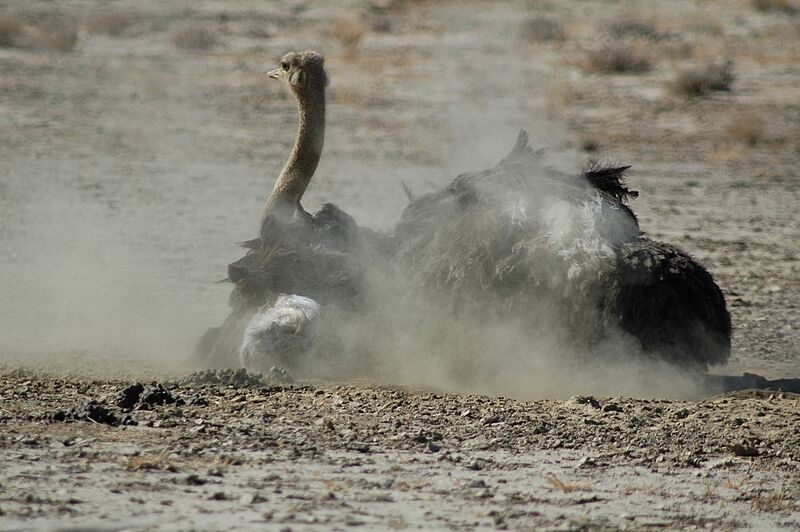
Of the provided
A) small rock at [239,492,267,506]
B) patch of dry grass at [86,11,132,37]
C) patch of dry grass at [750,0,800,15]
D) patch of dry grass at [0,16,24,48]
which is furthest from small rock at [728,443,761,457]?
patch of dry grass at [750,0,800,15]

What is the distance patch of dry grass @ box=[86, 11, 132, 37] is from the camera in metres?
22.6

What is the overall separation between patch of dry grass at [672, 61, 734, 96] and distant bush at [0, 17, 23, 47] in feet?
30.8

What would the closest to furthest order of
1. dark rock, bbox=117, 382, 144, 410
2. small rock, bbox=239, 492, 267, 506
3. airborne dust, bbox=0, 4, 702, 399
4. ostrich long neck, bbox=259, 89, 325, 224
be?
small rock, bbox=239, 492, 267, 506, dark rock, bbox=117, 382, 144, 410, airborne dust, bbox=0, 4, 702, 399, ostrich long neck, bbox=259, 89, 325, 224

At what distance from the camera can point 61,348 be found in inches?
329

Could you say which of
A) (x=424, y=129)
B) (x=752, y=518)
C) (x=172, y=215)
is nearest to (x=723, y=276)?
(x=172, y=215)

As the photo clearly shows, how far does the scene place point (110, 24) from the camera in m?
23.0

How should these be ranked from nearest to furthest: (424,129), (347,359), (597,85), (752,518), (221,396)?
(752,518) → (221,396) → (347,359) → (424,129) → (597,85)

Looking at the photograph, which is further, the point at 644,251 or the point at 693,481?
the point at 644,251

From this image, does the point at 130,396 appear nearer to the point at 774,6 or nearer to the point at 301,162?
the point at 301,162

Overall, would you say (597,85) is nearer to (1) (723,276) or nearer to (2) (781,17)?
(2) (781,17)

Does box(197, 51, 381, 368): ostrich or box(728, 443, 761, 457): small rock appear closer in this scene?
box(728, 443, 761, 457): small rock

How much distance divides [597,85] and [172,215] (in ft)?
28.7

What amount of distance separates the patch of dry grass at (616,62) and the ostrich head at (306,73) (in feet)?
39.3

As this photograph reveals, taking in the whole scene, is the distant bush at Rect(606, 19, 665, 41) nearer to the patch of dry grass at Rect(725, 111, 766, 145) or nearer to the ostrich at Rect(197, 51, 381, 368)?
the patch of dry grass at Rect(725, 111, 766, 145)
